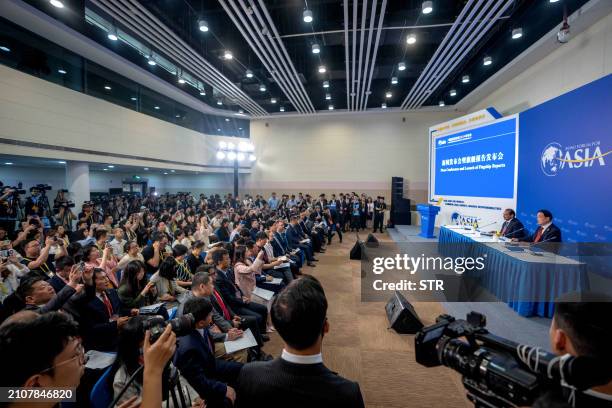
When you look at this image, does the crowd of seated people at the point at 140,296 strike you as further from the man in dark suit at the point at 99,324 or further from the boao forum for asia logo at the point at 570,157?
the boao forum for asia logo at the point at 570,157

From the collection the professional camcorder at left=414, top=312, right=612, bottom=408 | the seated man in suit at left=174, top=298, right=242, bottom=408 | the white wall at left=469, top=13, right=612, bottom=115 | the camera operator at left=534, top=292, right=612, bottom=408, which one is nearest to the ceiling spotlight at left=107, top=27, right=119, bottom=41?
the seated man in suit at left=174, top=298, right=242, bottom=408

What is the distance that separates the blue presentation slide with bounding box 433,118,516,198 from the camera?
6.59 m

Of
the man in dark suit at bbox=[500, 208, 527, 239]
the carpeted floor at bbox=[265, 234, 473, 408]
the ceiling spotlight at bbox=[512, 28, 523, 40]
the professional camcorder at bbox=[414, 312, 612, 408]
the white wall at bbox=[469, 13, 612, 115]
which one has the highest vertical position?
the ceiling spotlight at bbox=[512, 28, 523, 40]

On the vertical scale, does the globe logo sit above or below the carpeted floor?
above

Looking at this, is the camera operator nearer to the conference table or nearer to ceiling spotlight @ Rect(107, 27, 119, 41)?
the conference table

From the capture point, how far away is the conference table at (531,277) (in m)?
3.54

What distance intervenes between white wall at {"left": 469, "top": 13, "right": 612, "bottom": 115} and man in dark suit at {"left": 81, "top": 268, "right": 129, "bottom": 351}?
308 inches

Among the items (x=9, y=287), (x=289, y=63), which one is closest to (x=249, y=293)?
(x=9, y=287)

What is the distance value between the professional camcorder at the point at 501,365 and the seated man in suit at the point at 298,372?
0.34 metres

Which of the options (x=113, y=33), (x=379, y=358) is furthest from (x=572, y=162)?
(x=113, y=33)

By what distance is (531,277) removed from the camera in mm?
3648

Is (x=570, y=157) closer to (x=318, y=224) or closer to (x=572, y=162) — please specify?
(x=572, y=162)

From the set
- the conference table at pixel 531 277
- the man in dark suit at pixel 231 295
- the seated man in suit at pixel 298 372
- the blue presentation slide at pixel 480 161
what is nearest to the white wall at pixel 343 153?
the blue presentation slide at pixel 480 161

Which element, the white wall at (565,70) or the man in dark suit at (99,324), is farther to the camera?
the white wall at (565,70)
